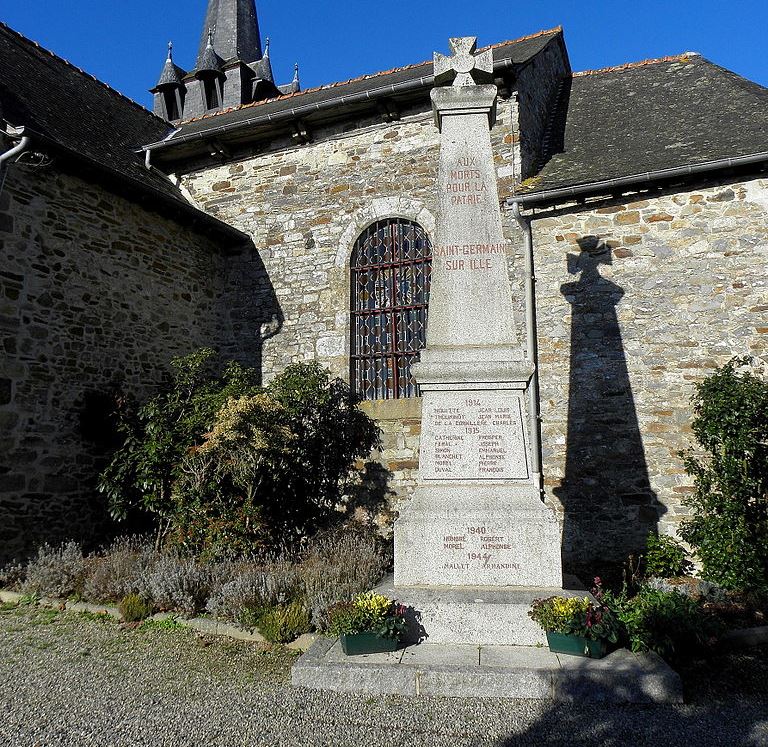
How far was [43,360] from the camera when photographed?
7.38 meters

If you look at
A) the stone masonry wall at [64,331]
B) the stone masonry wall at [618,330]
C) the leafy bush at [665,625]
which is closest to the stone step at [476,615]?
the leafy bush at [665,625]

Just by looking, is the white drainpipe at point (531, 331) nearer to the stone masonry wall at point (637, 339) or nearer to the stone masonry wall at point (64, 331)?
the stone masonry wall at point (637, 339)

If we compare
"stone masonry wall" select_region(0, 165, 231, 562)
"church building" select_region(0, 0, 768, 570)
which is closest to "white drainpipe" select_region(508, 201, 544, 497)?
"church building" select_region(0, 0, 768, 570)

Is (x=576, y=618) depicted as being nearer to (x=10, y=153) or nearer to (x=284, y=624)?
(x=284, y=624)

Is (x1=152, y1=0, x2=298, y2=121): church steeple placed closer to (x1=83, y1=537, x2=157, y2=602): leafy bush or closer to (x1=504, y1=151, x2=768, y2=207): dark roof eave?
(x1=504, y1=151, x2=768, y2=207): dark roof eave

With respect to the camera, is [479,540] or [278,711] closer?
[278,711]

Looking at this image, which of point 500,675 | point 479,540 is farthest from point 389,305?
point 500,675

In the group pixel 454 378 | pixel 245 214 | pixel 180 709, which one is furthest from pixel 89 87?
pixel 180 709

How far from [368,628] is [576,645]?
1.31m

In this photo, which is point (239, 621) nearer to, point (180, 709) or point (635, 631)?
point (180, 709)

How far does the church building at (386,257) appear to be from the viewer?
24.1ft

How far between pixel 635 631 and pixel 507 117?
24.5ft

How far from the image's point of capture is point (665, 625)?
4.07 meters

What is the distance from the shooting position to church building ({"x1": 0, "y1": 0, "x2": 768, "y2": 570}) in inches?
289
